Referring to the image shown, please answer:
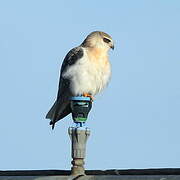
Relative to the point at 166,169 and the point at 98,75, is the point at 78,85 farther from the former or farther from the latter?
the point at 166,169

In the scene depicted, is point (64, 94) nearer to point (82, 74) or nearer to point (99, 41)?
point (82, 74)

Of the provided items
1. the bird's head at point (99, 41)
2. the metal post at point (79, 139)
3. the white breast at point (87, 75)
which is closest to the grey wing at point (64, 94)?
the white breast at point (87, 75)

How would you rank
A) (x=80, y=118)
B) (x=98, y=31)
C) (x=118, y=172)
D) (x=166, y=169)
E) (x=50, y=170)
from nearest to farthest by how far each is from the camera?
(x=166, y=169)
(x=118, y=172)
(x=50, y=170)
(x=80, y=118)
(x=98, y=31)

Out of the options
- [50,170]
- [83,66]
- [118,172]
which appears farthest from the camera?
[83,66]

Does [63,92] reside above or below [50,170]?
above

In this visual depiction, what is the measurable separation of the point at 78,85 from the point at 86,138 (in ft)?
11.8

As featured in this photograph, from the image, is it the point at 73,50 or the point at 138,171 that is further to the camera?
the point at 73,50

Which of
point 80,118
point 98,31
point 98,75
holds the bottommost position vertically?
point 80,118

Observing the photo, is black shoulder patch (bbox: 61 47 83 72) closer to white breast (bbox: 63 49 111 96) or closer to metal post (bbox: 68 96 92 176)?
white breast (bbox: 63 49 111 96)

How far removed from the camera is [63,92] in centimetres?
1295

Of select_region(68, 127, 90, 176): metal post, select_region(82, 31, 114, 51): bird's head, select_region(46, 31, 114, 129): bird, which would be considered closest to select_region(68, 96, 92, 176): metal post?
select_region(68, 127, 90, 176): metal post

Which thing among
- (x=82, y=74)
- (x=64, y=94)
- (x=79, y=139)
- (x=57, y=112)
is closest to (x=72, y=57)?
(x=82, y=74)

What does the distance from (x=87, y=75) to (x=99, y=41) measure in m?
1.04

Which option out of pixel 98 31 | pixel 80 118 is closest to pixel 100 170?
pixel 80 118
